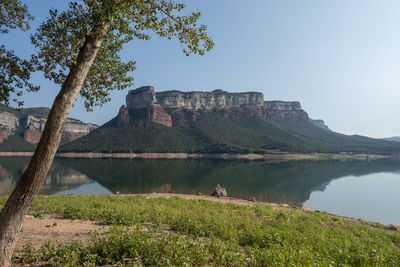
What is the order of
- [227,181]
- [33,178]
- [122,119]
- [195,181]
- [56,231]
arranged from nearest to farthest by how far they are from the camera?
[33,178] < [56,231] < [195,181] < [227,181] < [122,119]

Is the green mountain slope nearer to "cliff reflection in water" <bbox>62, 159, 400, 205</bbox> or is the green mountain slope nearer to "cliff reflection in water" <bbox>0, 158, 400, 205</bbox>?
"cliff reflection in water" <bbox>62, 159, 400, 205</bbox>

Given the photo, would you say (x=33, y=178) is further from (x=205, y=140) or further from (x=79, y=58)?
(x=205, y=140)

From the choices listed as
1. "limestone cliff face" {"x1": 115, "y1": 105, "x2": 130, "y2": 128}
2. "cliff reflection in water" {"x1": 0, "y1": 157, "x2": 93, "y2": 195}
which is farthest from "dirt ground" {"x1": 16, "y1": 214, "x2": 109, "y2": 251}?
"limestone cliff face" {"x1": 115, "y1": 105, "x2": 130, "y2": 128}

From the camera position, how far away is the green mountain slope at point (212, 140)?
14912 centimetres

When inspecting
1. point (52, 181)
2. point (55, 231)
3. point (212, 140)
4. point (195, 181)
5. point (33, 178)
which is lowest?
point (52, 181)

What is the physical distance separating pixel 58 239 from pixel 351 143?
212206mm

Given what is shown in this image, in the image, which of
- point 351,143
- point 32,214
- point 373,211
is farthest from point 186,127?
point 32,214

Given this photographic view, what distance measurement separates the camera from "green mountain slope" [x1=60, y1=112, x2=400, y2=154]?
489 feet

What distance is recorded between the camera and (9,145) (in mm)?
184000

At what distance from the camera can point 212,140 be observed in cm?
16475

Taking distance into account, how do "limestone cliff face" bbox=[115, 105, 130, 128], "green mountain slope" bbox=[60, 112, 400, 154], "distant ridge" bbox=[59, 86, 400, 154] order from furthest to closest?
"limestone cliff face" bbox=[115, 105, 130, 128]
"distant ridge" bbox=[59, 86, 400, 154]
"green mountain slope" bbox=[60, 112, 400, 154]

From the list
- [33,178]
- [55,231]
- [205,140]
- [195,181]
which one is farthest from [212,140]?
[33,178]

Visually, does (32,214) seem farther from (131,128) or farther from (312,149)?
(131,128)

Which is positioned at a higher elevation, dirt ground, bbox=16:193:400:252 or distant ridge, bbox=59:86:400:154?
distant ridge, bbox=59:86:400:154
